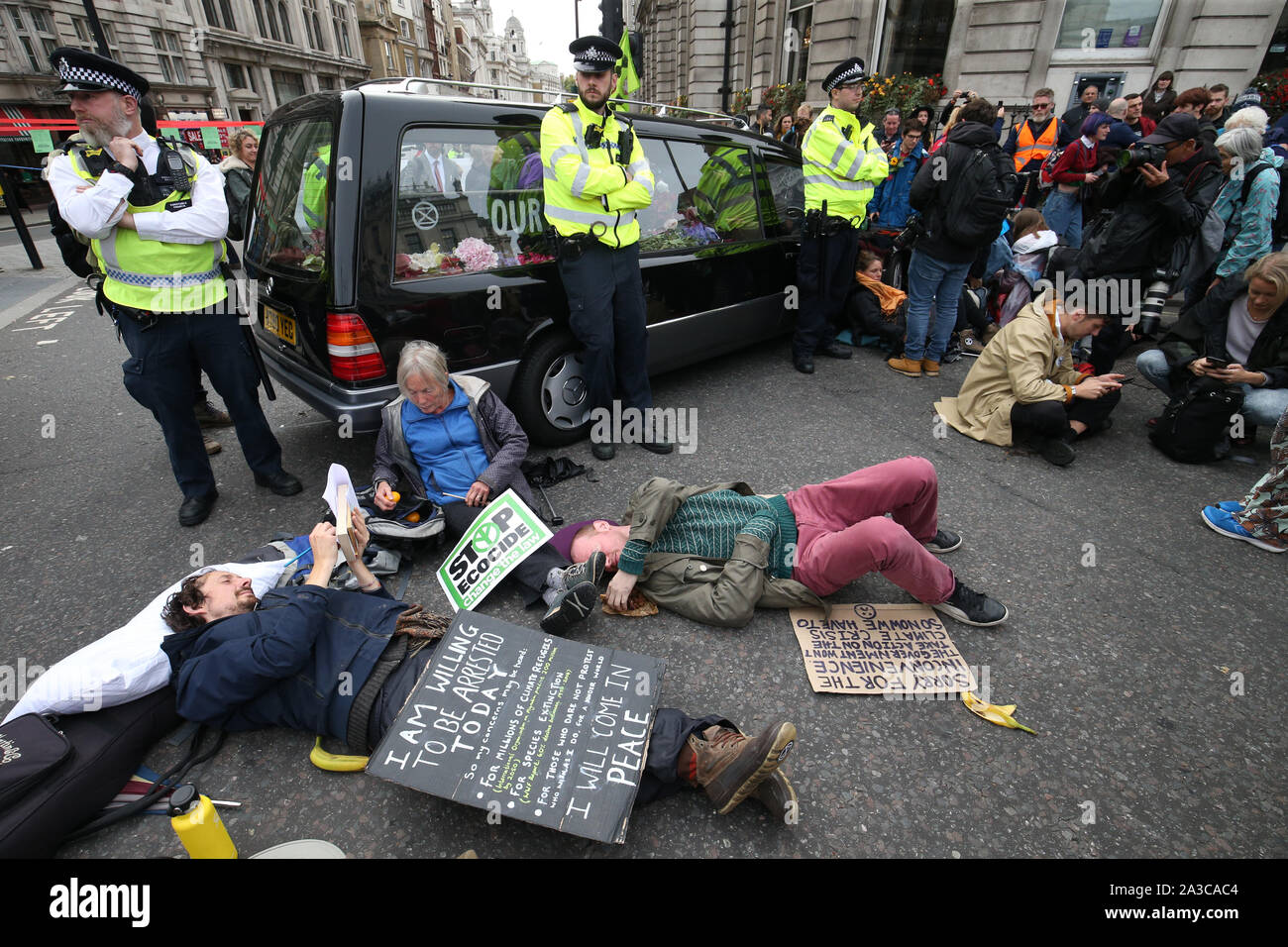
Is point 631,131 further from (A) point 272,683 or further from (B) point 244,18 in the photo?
(B) point 244,18

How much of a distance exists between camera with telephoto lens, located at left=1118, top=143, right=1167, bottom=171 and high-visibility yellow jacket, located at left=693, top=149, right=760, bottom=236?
2.68 m

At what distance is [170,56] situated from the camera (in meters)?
32.7

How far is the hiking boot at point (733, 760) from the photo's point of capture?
1.74m

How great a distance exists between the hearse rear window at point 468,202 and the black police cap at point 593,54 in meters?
0.44

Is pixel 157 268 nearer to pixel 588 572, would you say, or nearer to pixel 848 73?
pixel 588 572

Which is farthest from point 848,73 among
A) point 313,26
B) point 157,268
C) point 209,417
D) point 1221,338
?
point 313,26

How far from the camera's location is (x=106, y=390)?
535 cm

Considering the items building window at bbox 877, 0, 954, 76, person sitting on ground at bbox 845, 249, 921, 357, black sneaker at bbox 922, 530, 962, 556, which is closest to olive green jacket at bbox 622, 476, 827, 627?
black sneaker at bbox 922, 530, 962, 556

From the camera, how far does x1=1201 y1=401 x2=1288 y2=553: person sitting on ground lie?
3234mm

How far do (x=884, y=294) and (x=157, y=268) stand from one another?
19.4 feet

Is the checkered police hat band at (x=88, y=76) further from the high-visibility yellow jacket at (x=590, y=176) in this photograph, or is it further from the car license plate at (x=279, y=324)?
the high-visibility yellow jacket at (x=590, y=176)

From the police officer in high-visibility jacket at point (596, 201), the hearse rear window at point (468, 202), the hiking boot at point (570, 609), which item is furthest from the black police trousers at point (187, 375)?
the hiking boot at point (570, 609)

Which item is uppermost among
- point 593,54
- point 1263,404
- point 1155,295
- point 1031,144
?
point 593,54

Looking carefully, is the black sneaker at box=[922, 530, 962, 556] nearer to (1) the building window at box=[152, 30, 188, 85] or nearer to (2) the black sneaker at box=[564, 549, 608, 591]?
(2) the black sneaker at box=[564, 549, 608, 591]
